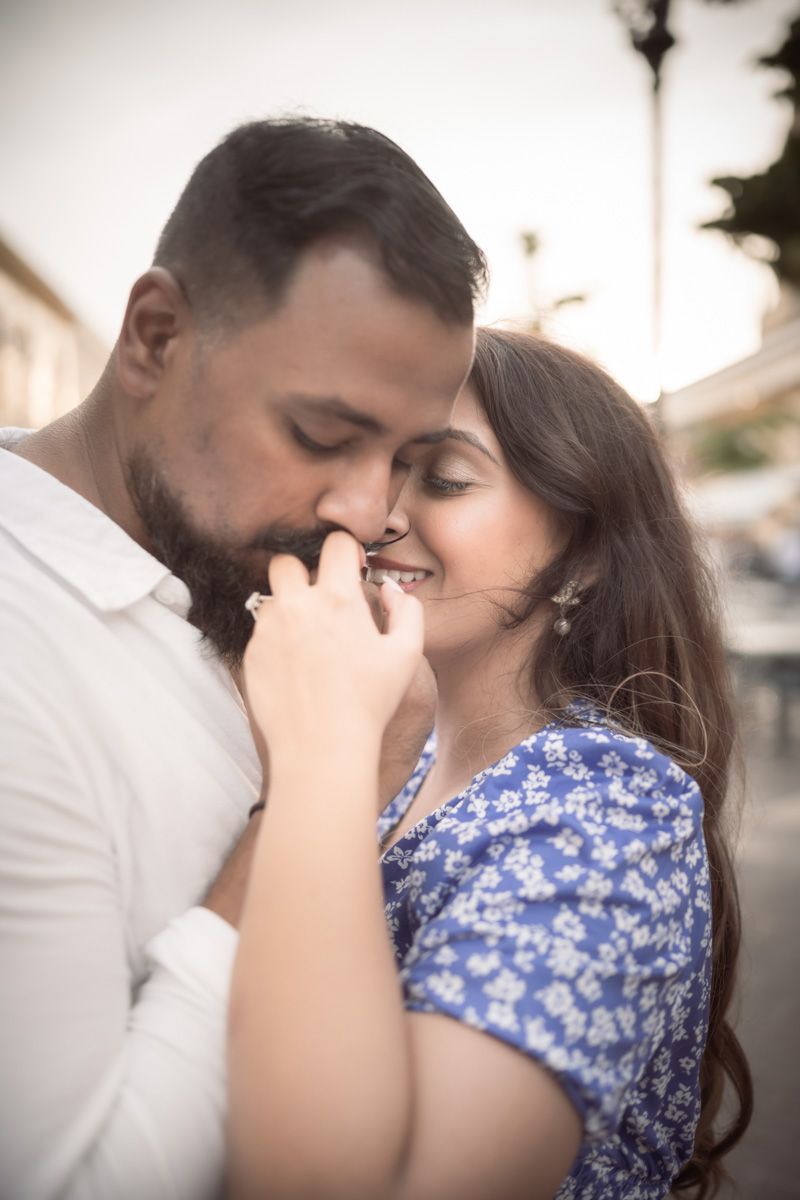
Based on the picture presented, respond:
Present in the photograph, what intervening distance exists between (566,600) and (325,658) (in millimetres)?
1051

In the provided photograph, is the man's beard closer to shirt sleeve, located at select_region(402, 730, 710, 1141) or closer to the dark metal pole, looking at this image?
shirt sleeve, located at select_region(402, 730, 710, 1141)

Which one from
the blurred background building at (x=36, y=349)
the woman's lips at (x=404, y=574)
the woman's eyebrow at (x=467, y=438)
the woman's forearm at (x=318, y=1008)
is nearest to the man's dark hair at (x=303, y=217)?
the woman's eyebrow at (x=467, y=438)

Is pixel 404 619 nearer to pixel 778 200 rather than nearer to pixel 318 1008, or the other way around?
pixel 318 1008

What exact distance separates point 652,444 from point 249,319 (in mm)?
1297

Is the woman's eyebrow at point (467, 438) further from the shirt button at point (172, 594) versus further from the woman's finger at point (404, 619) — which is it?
the shirt button at point (172, 594)

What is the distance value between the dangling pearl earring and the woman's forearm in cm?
109

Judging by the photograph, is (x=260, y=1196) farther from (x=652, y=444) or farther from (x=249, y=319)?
(x=652, y=444)

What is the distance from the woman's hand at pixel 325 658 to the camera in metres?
1.34

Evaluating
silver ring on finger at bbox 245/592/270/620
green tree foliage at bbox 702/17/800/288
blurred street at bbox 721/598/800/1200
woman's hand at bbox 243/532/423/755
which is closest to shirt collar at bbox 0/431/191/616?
silver ring on finger at bbox 245/592/270/620

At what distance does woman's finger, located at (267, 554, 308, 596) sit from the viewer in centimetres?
154

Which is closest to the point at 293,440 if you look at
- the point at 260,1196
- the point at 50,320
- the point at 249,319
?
the point at 249,319

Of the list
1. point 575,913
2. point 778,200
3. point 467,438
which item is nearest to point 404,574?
point 467,438

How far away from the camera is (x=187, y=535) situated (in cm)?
165

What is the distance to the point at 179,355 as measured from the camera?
1635 millimetres
